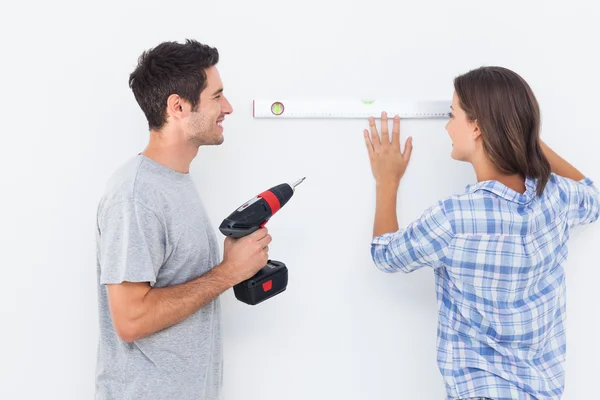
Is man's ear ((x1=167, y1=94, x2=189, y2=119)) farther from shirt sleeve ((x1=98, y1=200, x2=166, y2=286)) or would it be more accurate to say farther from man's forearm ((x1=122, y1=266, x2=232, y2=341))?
man's forearm ((x1=122, y1=266, x2=232, y2=341))

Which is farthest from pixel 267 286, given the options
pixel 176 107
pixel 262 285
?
pixel 176 107

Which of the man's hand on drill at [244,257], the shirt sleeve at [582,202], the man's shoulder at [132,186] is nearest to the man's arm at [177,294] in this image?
the man's hand on drill at [244,257]

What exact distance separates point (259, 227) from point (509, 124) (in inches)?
25.2

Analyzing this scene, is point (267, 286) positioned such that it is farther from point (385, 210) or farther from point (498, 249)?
point (498, 249)

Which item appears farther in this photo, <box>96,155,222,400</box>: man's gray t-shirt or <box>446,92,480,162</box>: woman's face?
<box>446,92,480,162</box>: woman's face

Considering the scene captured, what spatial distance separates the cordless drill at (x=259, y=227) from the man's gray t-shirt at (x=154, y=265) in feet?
0.31

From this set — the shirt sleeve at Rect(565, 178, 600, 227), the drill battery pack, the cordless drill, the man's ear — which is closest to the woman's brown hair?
the shirt sleeve at Rect(565, 178, 600, 227)

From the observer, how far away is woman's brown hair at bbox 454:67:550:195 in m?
1.16

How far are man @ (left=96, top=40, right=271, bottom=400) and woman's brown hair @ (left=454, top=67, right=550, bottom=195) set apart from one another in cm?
59

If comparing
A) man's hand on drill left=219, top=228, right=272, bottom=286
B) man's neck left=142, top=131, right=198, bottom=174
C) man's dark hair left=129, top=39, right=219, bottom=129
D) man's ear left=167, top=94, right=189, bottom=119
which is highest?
man's dark hair left=129, top=39, right=219, bottom=129

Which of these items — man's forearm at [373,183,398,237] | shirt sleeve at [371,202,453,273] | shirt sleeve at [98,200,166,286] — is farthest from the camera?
man's forearm at [373,183,398,237]

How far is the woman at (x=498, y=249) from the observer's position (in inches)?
A: 44.7

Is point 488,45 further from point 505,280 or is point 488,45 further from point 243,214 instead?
point 243,214

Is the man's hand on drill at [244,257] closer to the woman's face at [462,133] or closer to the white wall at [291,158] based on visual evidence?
the white wall at [291,158]
